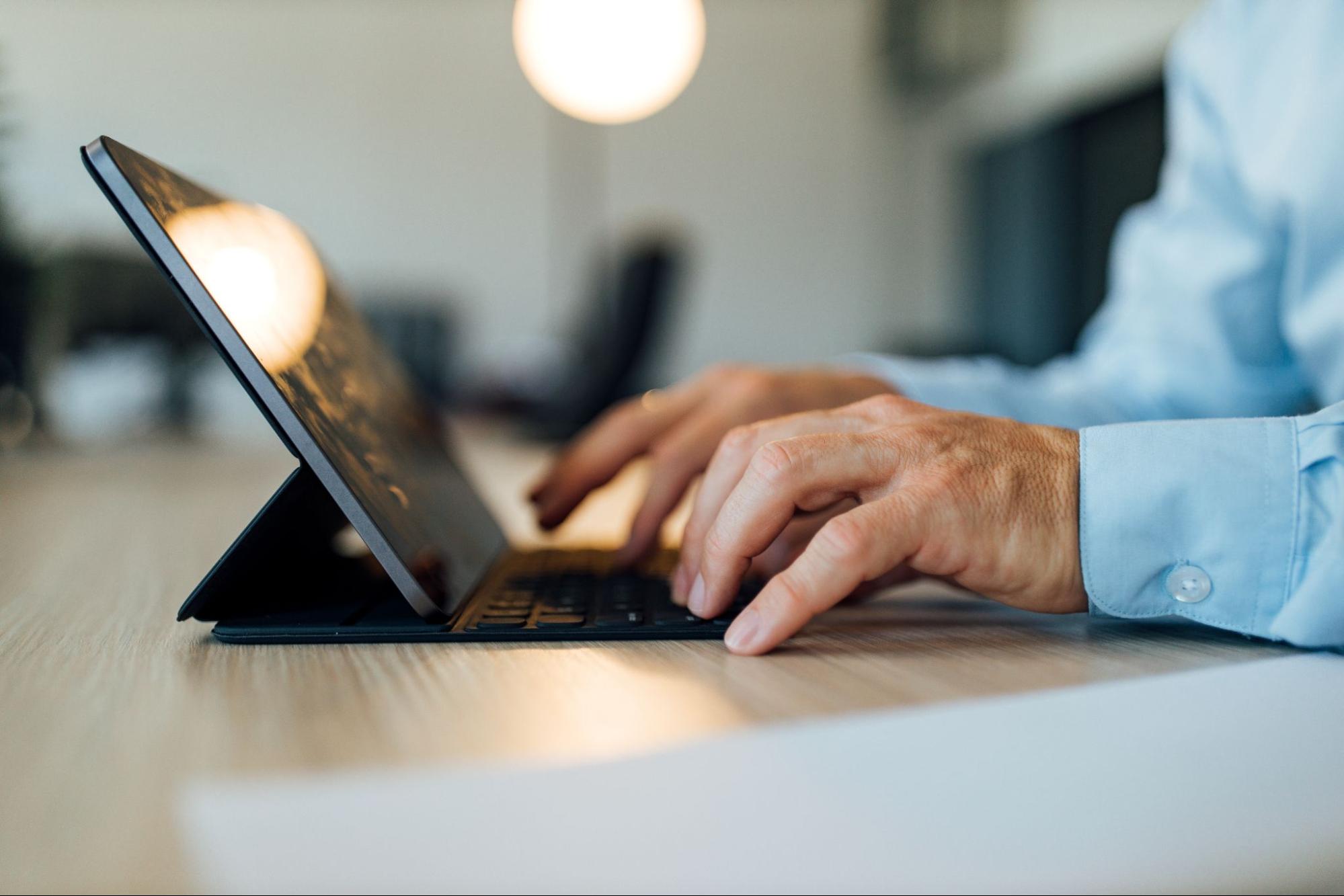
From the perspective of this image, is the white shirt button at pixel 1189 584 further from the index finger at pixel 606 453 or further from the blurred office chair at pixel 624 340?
the blurred office chair at pixel 624 340

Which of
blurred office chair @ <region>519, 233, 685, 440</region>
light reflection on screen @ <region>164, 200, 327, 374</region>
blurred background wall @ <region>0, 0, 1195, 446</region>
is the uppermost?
blurred background wall @ <region>0, 0, 1195, 446</region>

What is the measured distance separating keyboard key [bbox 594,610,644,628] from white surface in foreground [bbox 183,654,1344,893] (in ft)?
0.43

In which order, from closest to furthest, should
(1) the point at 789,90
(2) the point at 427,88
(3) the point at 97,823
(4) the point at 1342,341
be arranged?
(3) the point at 97,823
(4) the point at 1342,341
(2) the point at 427,88
(1) the point at 789,90

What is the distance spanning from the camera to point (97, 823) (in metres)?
0.21

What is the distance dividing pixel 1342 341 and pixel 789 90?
5.24 metres

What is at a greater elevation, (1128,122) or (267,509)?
(1128,122)

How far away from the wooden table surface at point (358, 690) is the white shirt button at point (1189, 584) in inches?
0.7

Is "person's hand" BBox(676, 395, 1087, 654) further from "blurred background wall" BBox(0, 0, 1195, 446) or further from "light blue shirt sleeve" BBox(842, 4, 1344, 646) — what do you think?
"blurred background wall" BBox(0, 0, 1195, 446)

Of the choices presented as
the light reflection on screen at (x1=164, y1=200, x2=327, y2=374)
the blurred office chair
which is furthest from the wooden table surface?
the blurred office chair

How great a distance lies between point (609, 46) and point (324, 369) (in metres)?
2.60

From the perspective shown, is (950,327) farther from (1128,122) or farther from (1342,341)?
(1342,341)

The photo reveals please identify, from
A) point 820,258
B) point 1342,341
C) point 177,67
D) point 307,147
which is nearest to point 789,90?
point 820,258

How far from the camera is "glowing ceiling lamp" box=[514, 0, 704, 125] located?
269cm

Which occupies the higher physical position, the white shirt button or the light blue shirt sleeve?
the light blue shirt sleeve
